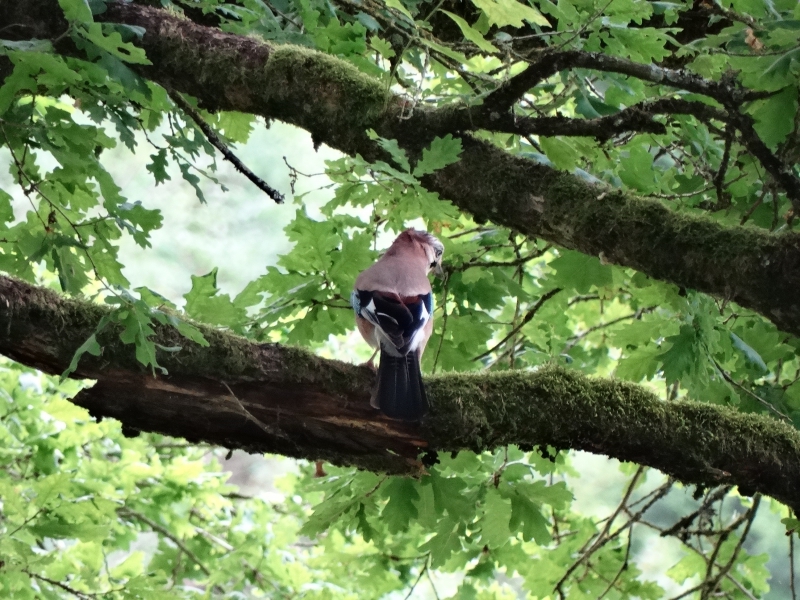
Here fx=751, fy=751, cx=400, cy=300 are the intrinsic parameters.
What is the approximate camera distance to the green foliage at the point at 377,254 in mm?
2248

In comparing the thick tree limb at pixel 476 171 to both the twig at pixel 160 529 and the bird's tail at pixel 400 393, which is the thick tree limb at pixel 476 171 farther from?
the twig at pixel 160 529

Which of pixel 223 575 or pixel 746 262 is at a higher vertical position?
pixel 746 262

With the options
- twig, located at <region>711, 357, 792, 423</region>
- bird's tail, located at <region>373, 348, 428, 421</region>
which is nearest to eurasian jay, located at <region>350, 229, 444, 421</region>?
bird's tail, located at <region>373, 348, 428, 421</region>

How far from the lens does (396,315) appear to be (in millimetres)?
2965

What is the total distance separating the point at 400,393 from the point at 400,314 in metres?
0.53

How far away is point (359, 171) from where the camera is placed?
2506 millimetres

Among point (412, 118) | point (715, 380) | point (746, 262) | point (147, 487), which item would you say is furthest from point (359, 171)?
point (147, 487)

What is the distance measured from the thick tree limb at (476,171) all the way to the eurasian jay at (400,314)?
0.51 meters

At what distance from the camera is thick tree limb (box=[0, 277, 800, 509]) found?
2533 mm

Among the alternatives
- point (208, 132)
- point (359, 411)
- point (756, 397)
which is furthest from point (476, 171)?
point (756, 397)

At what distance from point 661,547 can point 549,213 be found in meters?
7.24

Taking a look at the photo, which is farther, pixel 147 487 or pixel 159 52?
pixel 147 487

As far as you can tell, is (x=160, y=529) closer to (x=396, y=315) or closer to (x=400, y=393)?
(x=396, y=315)

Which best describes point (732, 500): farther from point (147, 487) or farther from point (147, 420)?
point (147, 420)
